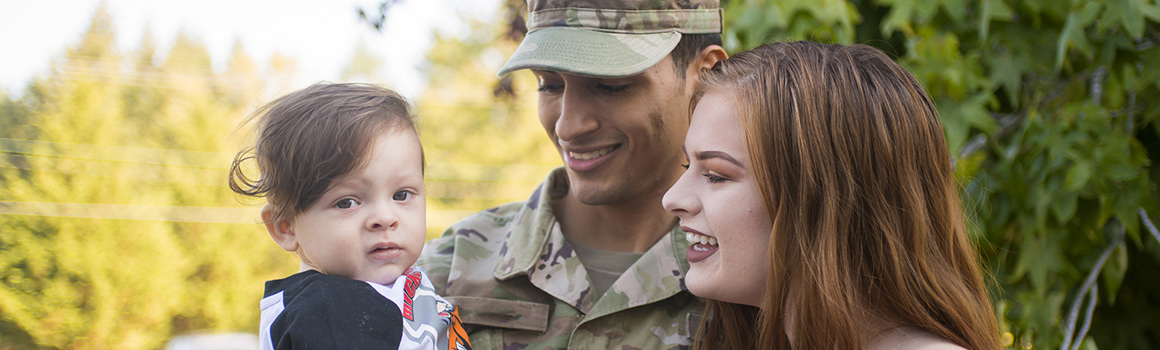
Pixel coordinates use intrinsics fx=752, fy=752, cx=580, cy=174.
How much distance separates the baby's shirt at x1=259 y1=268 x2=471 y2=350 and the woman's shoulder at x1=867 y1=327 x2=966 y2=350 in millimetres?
931

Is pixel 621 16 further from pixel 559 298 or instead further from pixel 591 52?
pixel 559 298

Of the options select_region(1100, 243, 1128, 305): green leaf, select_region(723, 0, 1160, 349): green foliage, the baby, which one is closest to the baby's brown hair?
the baby

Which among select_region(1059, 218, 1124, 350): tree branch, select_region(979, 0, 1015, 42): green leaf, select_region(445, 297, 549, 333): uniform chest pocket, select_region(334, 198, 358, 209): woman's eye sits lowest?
select_region(1059, 218, 1124, 350): tree branch

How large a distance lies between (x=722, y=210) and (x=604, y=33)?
74 cm

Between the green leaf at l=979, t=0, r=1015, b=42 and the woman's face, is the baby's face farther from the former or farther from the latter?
the green leaf at l=979, t=0, r=1015, b=42

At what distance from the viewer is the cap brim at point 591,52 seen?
1.96 metres

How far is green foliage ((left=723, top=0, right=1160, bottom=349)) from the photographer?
7.37 feet

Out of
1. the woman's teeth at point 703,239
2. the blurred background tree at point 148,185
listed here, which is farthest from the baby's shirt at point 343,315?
the blurred background tree at point 148,185

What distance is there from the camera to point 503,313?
215 cm

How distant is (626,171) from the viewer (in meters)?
2.25

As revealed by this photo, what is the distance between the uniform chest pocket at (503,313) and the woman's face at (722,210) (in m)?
0.59

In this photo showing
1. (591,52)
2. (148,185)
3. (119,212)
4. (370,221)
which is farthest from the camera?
(148,185)

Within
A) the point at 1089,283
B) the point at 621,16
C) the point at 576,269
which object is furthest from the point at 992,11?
the point at 576,269

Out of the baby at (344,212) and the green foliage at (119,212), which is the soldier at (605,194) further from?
the green foliage at (119,212)
